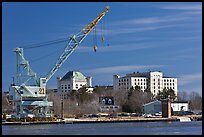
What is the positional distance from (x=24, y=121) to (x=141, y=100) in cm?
4235

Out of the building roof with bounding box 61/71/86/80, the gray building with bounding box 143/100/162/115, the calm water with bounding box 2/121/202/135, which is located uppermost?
the building roof with bounding box 61/71/86/80

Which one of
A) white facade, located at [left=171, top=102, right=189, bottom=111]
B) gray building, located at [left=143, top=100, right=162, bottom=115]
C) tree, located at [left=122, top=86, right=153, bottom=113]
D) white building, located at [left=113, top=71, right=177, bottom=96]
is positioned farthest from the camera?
white building, located at [left=113, top=71, right=177, bottom=96]

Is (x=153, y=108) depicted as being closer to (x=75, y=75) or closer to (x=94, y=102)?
(x=94, y=102)

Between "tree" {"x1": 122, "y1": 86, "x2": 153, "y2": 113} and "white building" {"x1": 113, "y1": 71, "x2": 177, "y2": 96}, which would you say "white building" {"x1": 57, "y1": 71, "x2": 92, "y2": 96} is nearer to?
"white building" {"x1": 113, "y1": 71, "x2": 177, "y2": 96}

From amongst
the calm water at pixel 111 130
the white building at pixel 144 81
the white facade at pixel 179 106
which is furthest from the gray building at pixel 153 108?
the white building at pixel 144 81

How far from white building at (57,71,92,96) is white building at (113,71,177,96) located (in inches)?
326

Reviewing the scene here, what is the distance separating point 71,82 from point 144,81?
2019 centimetres

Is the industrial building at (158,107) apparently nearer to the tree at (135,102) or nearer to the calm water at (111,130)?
the tree at (135,102)

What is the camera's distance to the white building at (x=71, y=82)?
519 ft

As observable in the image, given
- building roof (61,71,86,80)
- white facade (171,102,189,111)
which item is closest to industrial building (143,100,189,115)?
white facade (171,102,189,111)

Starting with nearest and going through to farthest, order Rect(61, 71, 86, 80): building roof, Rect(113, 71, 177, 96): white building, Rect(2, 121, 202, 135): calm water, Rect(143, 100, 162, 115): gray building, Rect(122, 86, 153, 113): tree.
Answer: Rect(2, 121, 202, 135): calm water → Rect(143, 100, 162, 115): gray building → Rect(122, 86, 153, 113): tree → Rect(113, 71, 177, 96): white building → Rect(61, 71, 86, 80): building roof

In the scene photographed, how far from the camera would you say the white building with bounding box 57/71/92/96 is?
158m

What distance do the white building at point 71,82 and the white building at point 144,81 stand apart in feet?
27.2

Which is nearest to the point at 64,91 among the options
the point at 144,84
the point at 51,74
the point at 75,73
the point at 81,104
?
the point at 75,73
